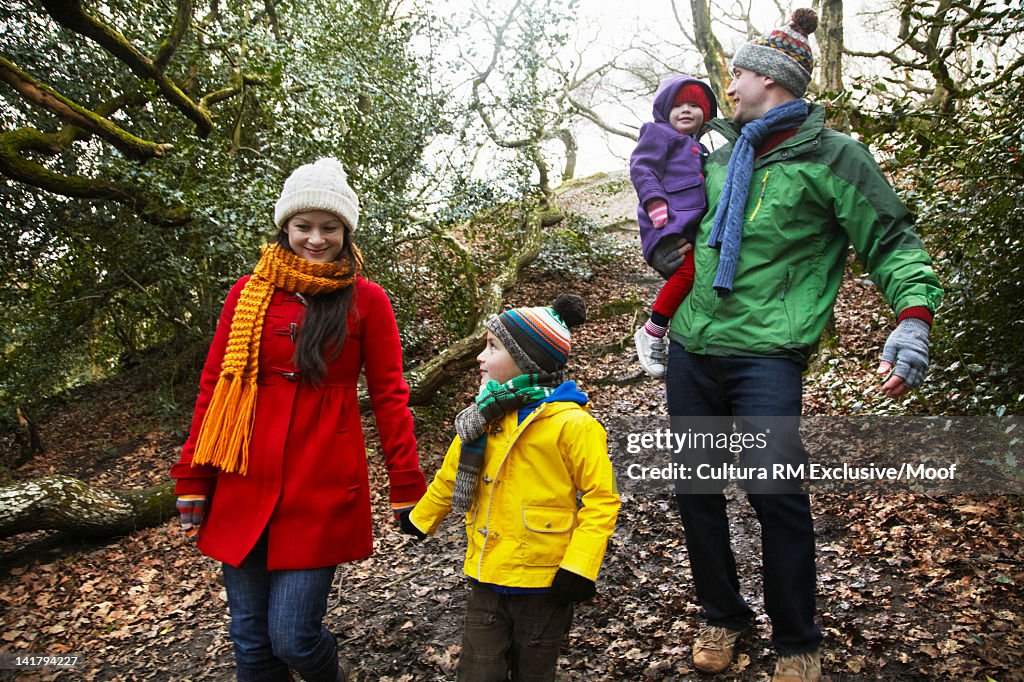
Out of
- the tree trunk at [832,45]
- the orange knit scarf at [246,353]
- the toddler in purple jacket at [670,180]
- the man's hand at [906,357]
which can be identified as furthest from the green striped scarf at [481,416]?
the tree trunk at [832,45]

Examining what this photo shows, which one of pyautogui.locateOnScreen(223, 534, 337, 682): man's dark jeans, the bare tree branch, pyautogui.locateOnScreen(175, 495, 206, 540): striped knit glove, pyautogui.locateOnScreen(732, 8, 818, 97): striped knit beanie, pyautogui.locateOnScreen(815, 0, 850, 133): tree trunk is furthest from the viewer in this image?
pyautogui.locateOnScreen(815, 0, 850, 133): tree trunk

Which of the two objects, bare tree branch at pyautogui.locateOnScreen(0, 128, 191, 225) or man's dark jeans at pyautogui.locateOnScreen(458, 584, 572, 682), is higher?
bare tree branch at pyautogui.locateOnScreen(0, 128, 191, 225)

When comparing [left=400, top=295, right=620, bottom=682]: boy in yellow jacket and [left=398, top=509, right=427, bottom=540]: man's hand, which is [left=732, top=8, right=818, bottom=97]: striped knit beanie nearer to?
[left=400, top=295, right=620, bottom=682]: boy in yellow jacket

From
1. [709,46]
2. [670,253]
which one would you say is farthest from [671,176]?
[709,46]

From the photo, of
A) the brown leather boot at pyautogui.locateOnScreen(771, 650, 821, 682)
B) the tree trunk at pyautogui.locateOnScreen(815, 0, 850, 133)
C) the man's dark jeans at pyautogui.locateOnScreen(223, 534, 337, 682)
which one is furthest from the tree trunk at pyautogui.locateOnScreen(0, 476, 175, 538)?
the tree trunk at pyautogui.locateOnScreen(815, 0, 850, 133)

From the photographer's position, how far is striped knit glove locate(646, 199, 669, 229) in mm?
2784

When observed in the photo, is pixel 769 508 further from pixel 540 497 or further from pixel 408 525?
pixel 408 525

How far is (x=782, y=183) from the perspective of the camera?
98.1 inches

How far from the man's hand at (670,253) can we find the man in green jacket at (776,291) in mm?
80

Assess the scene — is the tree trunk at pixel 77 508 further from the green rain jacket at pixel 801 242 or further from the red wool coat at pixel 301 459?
the green rain jacket at pixel 801 242

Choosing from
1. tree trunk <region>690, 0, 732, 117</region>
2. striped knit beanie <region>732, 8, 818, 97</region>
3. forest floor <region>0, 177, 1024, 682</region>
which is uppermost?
tree trunk <region>690, 0, 732, 117</region>

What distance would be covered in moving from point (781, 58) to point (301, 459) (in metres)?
2.41

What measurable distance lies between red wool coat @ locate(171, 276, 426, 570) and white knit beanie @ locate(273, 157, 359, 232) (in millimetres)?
296

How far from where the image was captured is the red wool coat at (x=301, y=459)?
2.32 meters
